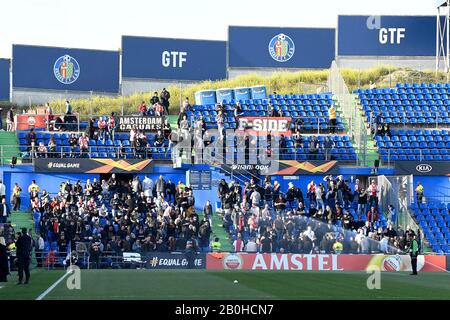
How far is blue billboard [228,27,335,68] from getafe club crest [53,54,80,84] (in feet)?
32.9

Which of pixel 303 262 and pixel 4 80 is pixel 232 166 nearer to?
pixel 303 262

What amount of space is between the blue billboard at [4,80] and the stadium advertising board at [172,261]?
28202mm

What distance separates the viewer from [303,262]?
38.4 meters

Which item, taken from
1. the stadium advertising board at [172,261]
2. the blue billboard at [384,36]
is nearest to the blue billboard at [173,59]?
the blue billboard at [384,36]

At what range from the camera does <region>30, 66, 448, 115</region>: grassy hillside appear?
197ft

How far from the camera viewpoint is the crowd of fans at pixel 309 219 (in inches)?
1526

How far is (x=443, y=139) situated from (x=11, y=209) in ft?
73.0

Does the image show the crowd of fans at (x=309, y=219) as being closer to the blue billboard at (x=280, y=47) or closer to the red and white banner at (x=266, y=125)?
the red and white banner at (x=266, y=125)

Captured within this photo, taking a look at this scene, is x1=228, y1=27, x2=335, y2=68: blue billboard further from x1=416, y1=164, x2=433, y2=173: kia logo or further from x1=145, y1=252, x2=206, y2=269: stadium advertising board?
x1=145, y1=252, x2=206, y2=269: stadium advertising board

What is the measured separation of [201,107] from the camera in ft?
174

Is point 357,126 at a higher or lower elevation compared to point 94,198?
higher

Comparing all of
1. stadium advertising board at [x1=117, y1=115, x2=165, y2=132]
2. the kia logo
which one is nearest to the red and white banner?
stadium advertising board at [x1=117, y1=115, x2=165, y2=132]
